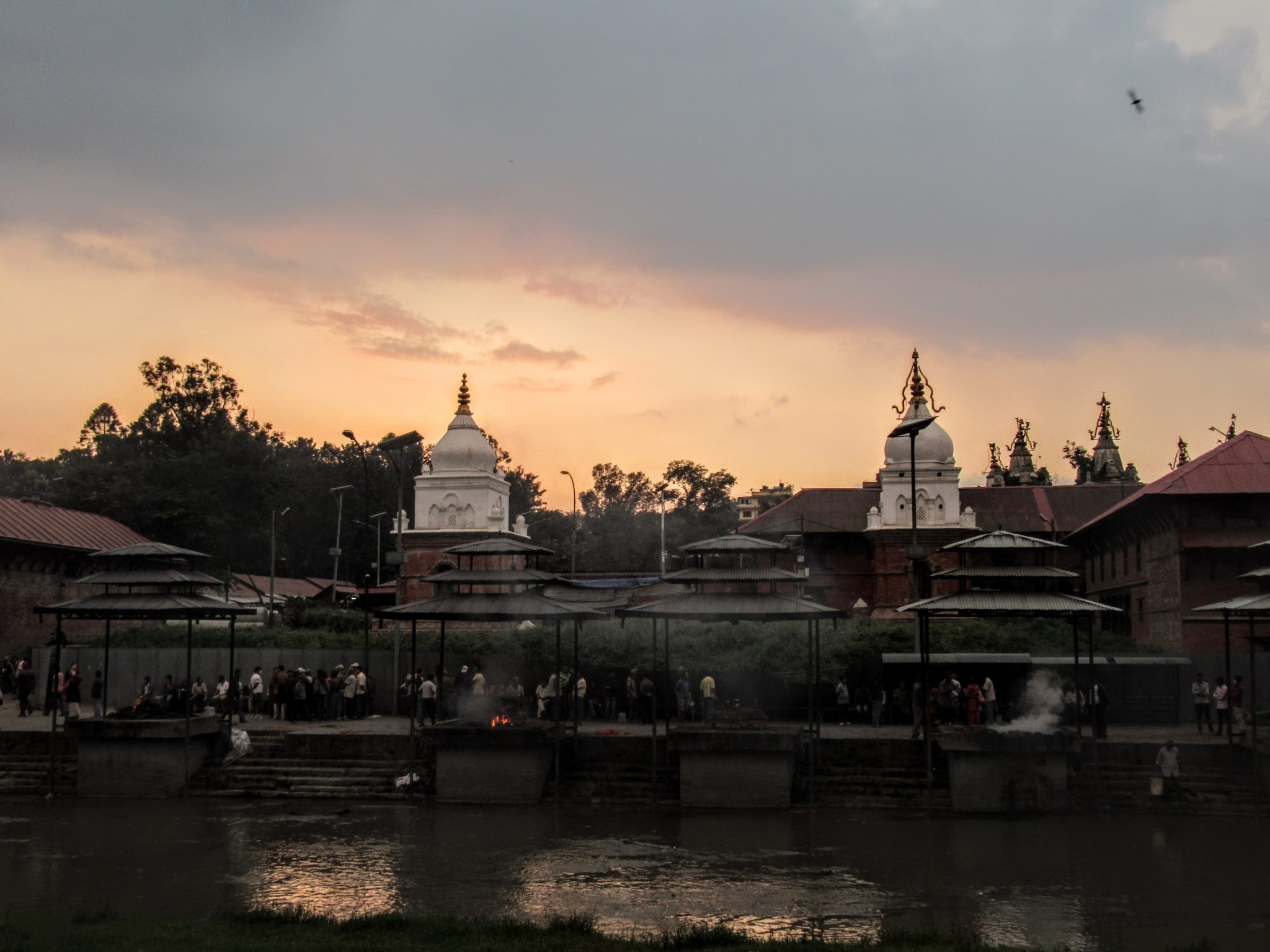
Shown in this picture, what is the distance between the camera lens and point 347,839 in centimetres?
1653

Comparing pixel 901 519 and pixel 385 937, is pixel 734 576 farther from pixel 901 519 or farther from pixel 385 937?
pixel 901 519

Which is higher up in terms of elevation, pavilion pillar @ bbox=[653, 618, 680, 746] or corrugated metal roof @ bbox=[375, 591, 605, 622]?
corrugated metal roof @ bbox=[375, 591, 605, 622]

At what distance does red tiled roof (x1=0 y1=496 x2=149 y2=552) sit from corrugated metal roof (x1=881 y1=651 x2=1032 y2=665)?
25428 millimetres

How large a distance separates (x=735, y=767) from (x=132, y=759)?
10576mm

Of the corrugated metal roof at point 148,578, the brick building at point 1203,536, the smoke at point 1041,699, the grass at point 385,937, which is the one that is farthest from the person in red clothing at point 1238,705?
the corrugated metal roof at point 148,578

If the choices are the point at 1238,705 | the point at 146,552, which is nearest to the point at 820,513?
the point at 1238,705

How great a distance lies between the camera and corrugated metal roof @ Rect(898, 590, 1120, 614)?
1975 centimetres

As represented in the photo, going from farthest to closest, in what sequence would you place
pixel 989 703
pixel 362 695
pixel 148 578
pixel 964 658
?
pixel 362 695 → pixel 964 658 → pixel 989 703 → pixel 148 578

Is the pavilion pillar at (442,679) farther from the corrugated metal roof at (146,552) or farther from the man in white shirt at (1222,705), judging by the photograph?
the man in white shirt at (1222,705)

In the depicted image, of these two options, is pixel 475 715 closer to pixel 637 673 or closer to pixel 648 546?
pixel 637 673

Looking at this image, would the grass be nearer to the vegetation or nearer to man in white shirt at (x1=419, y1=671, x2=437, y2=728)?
man in white shirt at (x1=419, y1=671, x2=437, y2=728)

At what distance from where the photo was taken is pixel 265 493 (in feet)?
196

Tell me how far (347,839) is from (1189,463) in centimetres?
2738

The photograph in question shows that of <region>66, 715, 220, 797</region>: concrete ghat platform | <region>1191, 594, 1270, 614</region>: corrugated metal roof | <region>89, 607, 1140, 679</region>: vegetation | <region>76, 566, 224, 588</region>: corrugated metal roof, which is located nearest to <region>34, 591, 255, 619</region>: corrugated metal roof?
<region>76, 566, 224, 588</region>: corrugated metal roof
